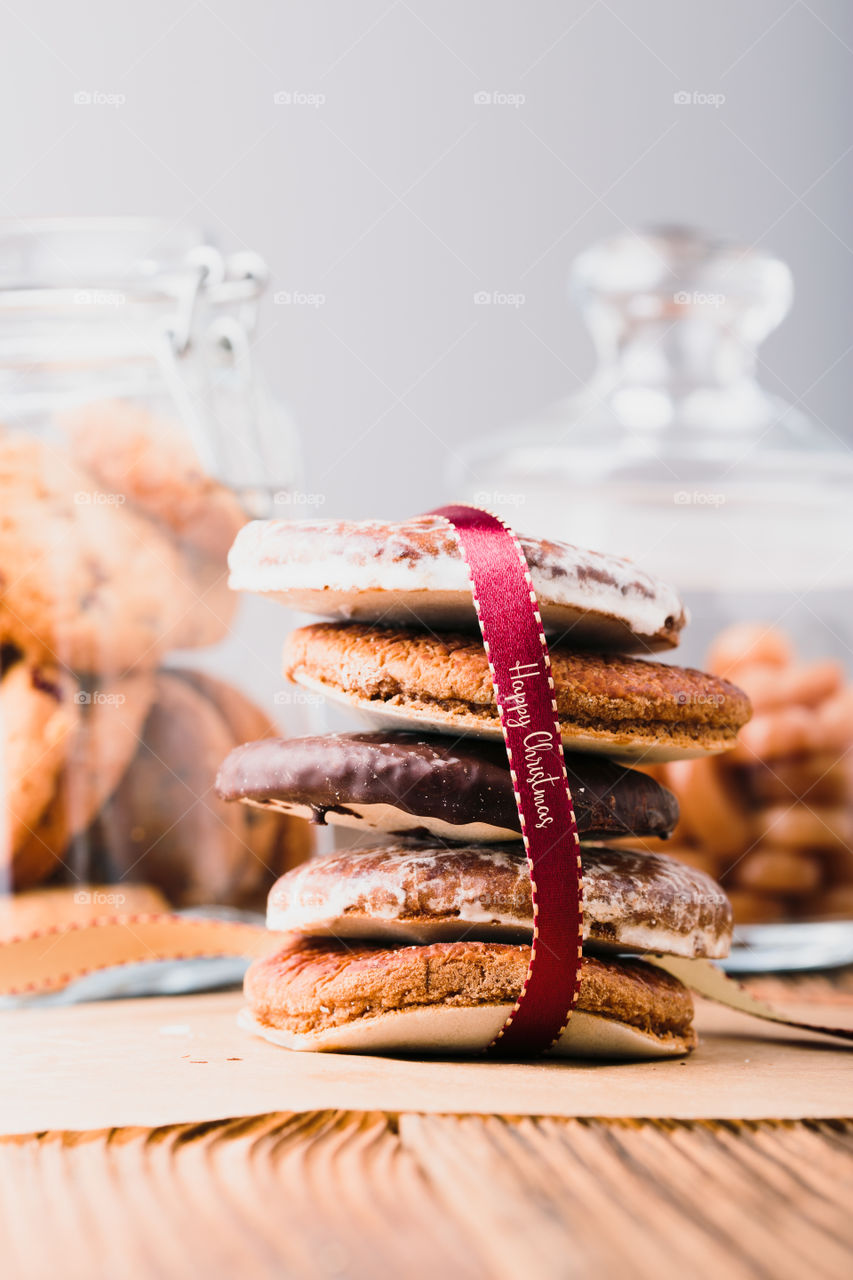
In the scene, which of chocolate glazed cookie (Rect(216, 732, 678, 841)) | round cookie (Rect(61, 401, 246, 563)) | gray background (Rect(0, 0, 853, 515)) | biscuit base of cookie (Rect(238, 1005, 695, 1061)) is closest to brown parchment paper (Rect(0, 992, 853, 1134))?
biscuit base of cookie (Rect(238, 1005, 695, 1061))

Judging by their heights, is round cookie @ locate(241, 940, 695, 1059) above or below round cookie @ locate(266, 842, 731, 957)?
below

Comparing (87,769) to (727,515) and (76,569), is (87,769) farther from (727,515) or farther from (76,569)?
(727,515)

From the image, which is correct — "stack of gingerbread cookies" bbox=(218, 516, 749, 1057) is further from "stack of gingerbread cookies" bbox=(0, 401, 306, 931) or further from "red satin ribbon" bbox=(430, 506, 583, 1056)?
"stack of gingerbread cookies" bbox=(0, 401, 306, 931)

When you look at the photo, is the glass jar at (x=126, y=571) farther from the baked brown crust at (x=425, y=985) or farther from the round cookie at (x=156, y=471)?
the baked brown crust at (x=425, y=985)

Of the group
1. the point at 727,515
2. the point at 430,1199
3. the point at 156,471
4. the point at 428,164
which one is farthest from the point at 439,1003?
the point at 428,164

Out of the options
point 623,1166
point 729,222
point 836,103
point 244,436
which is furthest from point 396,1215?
point 836,103

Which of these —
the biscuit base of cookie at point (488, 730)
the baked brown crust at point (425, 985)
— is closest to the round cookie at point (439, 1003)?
the baked brown crust at point (425, 985)
